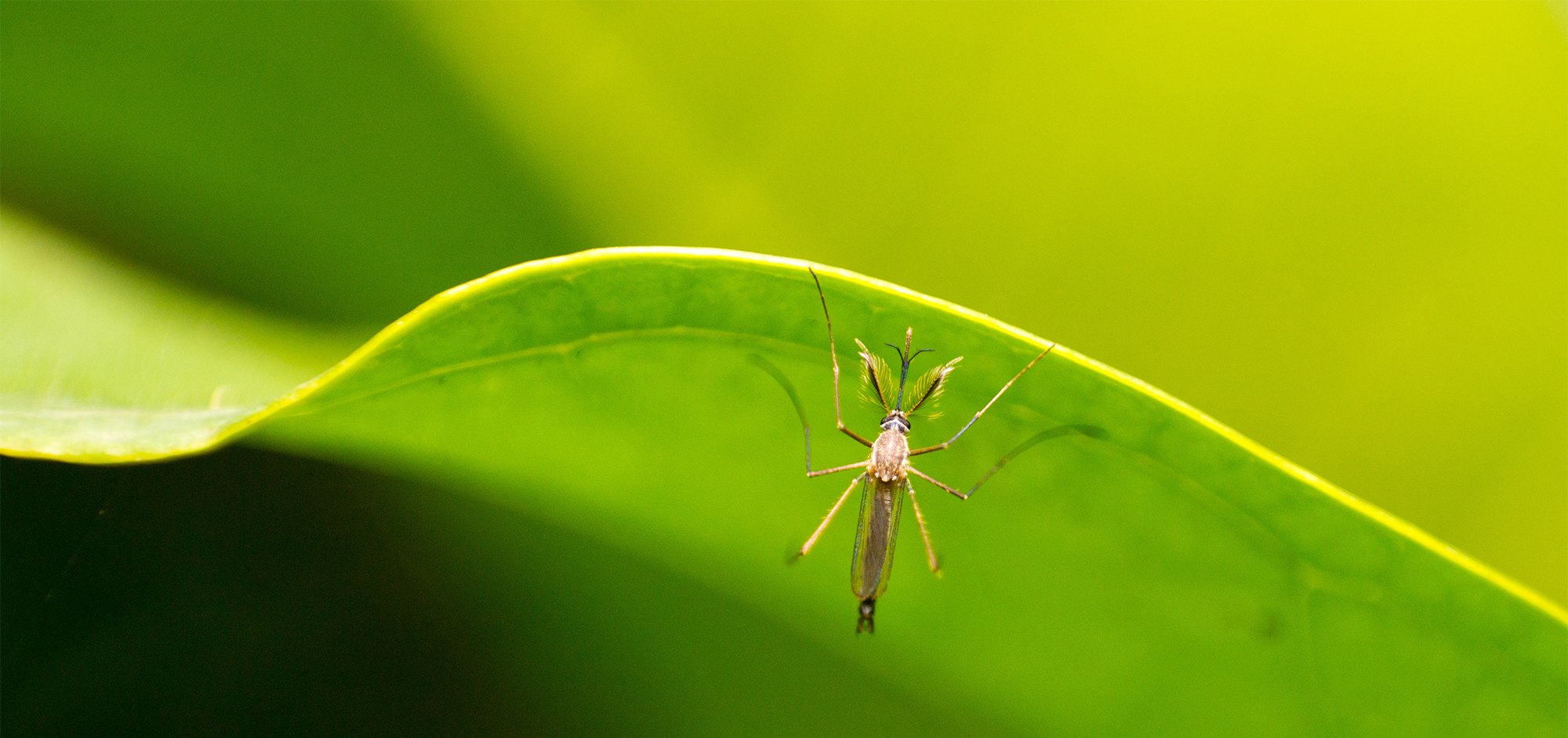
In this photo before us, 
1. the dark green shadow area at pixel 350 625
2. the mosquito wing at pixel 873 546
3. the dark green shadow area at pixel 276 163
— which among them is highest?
the dark green shadow area at pixel 276 163

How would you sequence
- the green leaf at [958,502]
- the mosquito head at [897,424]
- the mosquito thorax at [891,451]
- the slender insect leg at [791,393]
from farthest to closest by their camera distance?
the mosquito head at [897,424]
the mosquito thorax at [891,451]
the slender insect leg at [791,393]
the green leaf at [958,502]

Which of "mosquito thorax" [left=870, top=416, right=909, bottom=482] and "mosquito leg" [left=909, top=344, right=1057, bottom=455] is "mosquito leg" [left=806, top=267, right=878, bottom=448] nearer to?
"mosquito leg" [left=909, top=344, right=1057, bottom=455]

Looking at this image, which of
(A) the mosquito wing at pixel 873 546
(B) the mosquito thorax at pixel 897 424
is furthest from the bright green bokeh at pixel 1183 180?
(A) the mosquito wing at pixel 873 546

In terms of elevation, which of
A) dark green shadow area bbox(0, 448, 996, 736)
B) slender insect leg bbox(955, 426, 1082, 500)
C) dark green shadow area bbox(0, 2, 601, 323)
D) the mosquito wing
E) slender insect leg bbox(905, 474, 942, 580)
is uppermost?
dark green shadow area bbox(0, 2, 601, 323)

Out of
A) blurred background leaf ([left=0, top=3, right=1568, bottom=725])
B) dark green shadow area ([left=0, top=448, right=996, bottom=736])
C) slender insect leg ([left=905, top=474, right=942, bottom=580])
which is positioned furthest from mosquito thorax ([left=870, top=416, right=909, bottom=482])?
dark green shadow area ([left=0, top=448, right=996, bottom=736])

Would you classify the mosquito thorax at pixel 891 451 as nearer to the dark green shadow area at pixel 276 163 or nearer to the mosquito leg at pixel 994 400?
the mosquito leg at pixel 994 400

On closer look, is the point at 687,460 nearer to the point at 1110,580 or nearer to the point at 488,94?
the point at 1110,580

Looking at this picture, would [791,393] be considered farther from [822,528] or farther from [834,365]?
[822,528]

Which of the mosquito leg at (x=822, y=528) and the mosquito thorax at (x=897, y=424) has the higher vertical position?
the mosquito thorax at (x=897, y=424)

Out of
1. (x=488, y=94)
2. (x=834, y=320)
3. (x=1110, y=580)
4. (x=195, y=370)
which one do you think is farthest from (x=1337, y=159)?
(x=195, y=370)
